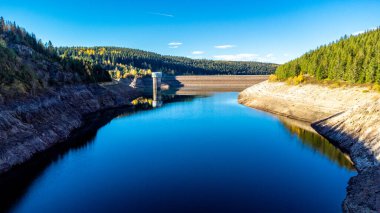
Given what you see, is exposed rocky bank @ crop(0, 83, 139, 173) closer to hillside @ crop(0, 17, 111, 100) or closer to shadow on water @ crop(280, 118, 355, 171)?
hillside @ crop(0, 17, 111, 100)

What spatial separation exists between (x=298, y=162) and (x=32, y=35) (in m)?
131

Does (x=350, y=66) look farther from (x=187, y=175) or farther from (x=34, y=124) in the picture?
(x=34, y=124)

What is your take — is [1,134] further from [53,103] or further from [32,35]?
[32,35]

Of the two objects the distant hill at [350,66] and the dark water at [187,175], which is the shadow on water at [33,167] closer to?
the dark water at [187,175]

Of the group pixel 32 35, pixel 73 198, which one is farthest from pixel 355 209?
pixel 32 35

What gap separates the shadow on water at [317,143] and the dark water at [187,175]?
0.42 feet

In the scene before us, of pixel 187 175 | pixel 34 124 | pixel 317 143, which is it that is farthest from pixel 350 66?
pixel 34 124

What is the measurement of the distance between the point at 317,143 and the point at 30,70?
2249 inches

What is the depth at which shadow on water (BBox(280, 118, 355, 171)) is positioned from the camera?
34.0 meters

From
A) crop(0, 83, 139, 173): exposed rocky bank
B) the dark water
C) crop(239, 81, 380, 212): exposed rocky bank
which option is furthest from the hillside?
crop(239, 81, 380, 212): exposed rocky bank

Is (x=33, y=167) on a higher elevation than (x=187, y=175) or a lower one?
lower

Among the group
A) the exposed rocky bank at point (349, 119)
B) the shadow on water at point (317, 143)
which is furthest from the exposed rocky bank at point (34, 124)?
the shadow on water at point (317, 143)

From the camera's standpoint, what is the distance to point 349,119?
142 ft

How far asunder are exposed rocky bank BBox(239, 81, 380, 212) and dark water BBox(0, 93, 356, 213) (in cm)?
172
